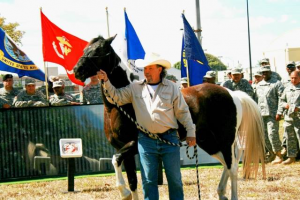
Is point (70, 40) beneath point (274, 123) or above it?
above

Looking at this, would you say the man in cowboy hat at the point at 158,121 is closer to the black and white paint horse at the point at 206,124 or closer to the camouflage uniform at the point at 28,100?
the black and white paint horse at the point at 206,124

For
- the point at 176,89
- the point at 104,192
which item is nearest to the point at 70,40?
the point at 104,192

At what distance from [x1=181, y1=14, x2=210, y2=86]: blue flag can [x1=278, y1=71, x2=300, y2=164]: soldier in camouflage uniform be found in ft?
6.12

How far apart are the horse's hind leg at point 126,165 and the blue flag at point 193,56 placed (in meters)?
4.36

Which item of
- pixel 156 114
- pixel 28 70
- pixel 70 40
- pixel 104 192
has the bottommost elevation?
pixel 104 192

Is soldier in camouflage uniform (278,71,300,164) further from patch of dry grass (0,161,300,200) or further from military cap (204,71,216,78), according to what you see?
military cap (204,71,216,78)

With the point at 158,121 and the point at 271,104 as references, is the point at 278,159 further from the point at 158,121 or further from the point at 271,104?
the point at 158,121

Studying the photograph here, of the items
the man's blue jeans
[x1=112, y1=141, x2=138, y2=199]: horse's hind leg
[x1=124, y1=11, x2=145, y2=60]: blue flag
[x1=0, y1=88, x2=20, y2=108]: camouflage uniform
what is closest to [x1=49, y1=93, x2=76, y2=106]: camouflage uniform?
[x1=0, y1=88, x2=20, y2=108]: camouflage uniform

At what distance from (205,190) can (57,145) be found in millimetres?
3497

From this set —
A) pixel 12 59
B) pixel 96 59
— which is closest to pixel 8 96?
pixel 12 59

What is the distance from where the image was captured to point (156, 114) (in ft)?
15.8

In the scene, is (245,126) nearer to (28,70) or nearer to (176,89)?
(176,89)

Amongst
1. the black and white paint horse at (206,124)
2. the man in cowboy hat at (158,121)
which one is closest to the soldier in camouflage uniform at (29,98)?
the black and white paint horse at (206,124)

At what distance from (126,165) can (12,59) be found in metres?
5.78
